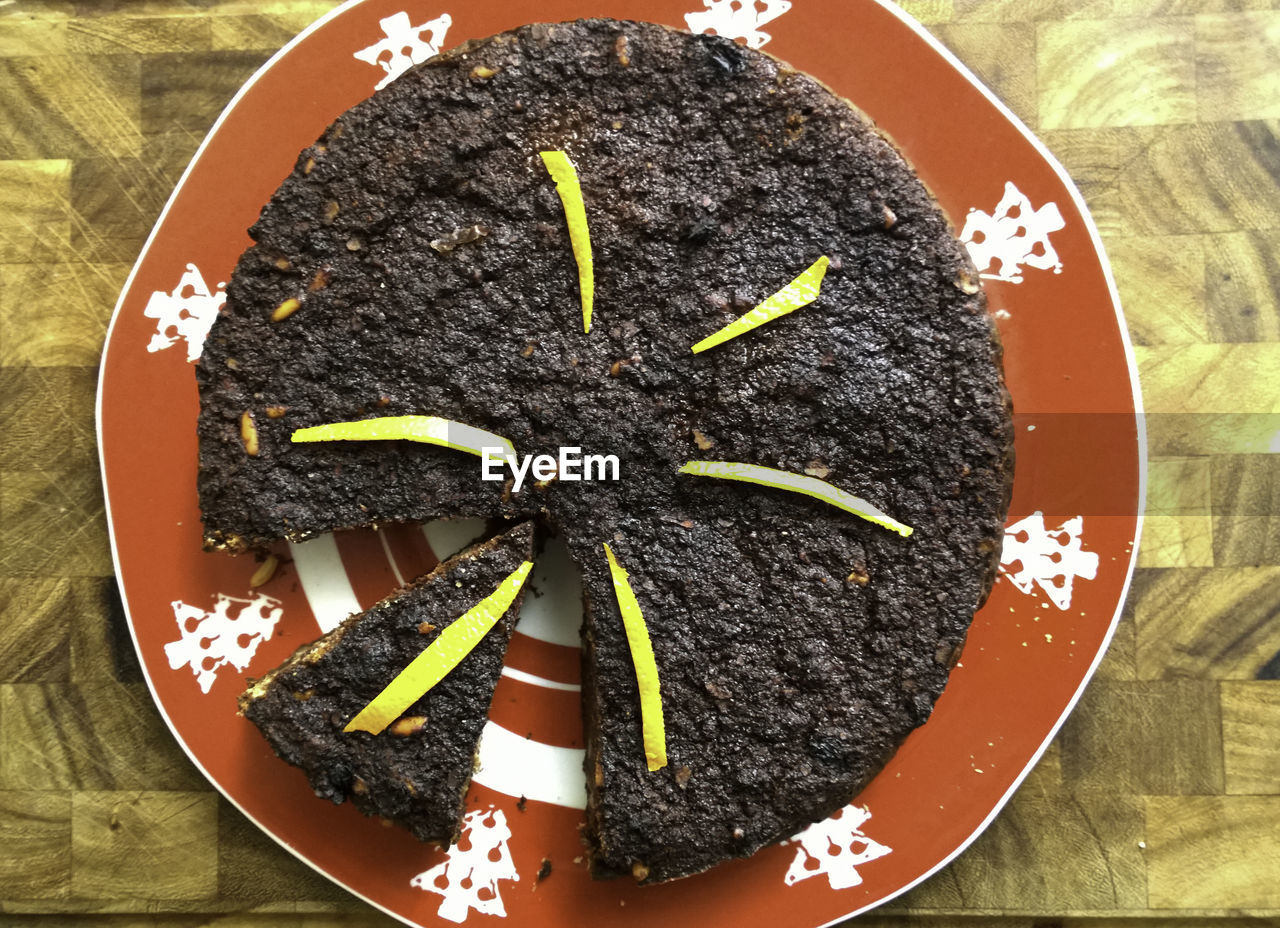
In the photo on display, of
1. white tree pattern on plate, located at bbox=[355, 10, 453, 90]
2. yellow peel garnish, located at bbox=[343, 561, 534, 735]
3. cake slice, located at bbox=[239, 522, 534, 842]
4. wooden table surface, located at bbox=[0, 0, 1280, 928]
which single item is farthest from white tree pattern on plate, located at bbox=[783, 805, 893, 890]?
white tree pattern on plate, located at bbox=[355, 10, 453, 90]

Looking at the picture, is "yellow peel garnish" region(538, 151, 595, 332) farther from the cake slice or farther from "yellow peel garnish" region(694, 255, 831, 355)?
the cake slice

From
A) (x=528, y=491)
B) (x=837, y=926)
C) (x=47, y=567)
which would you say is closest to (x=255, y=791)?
(x=47, y=567)

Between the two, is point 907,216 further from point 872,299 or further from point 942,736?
point 942,736

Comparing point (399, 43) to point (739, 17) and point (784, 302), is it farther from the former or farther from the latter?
point (784, 302)

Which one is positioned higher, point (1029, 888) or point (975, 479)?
point (975, 479)

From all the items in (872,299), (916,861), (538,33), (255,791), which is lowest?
(916,861)

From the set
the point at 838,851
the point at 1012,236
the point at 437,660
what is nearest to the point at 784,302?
the point at 1012,236

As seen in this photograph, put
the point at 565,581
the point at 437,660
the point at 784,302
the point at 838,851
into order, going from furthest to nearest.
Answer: the point at 565,581 < the point at 838,851 < the point at 437,660 < the point at 784,302
